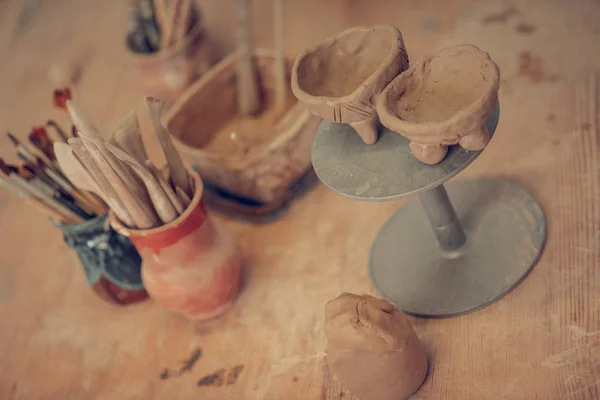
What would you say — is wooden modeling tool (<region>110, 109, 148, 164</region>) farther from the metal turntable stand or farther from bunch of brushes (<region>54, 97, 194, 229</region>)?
the metal turntable stand

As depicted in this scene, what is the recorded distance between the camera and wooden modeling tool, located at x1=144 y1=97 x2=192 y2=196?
35.5 inches

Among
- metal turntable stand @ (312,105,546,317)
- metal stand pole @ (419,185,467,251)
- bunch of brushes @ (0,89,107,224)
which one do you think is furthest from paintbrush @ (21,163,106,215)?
metal stand pole @ (419,185,467,251)

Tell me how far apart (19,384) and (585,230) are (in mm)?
925

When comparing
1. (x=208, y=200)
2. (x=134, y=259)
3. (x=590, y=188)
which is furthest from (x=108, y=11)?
(x=590, y=188)

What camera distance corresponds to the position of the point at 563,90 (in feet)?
3.69

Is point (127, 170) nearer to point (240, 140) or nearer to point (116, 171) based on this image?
point (116, 171)

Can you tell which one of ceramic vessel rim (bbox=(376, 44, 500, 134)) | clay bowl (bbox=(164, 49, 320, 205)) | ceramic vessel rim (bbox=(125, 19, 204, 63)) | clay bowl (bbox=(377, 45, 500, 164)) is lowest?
clay bowl (bbox=(164, 49, 320, 205))

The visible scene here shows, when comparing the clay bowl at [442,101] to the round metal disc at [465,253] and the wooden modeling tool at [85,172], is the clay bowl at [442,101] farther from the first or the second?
the wooden modeling tool at [85,172]

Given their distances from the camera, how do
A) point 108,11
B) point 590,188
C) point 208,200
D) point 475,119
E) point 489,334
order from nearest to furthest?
point 475,119, point 489,334, point 590,188, point 208,200, point 108,11

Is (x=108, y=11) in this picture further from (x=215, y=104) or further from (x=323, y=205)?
(x=323, y=205)

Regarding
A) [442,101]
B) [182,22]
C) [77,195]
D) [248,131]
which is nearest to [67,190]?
[77,195]

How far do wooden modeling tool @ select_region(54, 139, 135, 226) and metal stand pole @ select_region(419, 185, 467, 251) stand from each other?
0.44 m

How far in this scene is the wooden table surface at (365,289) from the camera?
84 centimetres

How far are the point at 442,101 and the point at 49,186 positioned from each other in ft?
2.07
